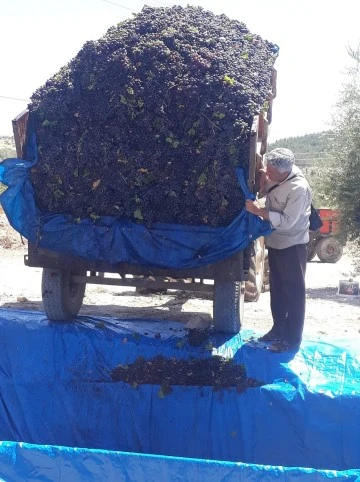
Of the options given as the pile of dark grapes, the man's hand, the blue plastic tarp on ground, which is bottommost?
the blue plastic tarp on ground

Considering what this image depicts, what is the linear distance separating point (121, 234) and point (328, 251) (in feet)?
41.2

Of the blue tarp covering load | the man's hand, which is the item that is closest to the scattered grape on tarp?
the blue tarp covering load

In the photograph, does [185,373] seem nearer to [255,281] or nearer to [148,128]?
[148,128]

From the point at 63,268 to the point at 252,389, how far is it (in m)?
2.03

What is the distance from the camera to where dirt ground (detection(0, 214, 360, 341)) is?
6.94 metres

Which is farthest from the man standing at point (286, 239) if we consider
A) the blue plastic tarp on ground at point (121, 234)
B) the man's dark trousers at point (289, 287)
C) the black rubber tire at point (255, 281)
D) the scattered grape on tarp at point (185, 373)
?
the black rubber tire at point (255, 281)

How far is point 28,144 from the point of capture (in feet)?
19.0

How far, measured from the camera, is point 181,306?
7883 mm

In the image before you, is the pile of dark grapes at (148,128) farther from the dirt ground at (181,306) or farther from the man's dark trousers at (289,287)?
the dirt ground at (181,306)

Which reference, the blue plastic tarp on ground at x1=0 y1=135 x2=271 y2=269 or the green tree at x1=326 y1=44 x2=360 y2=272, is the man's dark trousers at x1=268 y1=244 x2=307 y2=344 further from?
the green tree at x1=326 y1=44 x2=360 y2=272

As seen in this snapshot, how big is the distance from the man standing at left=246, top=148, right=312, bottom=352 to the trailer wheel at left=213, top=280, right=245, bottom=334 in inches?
12.3

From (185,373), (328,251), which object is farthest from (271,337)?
(328,251)

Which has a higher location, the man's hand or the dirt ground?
the man's hand

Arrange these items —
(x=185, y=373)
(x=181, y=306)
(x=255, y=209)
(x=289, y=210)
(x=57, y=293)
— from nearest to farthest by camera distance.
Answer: (x=255, y=209), (x=289, y=210), (x=185, y=373), (x=57, y=293), (x=181, y=306)
